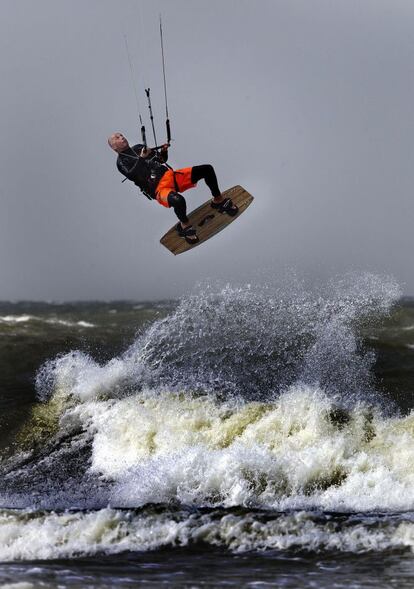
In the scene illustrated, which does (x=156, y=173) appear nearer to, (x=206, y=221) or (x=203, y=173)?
(x=203, y=173)

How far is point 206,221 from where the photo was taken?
46.3 ft

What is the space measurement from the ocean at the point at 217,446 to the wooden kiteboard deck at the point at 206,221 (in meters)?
3.11

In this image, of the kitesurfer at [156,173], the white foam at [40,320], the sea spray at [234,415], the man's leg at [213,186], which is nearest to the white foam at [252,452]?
the sea spray at [234,415]

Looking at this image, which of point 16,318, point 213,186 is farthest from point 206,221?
point 16,318

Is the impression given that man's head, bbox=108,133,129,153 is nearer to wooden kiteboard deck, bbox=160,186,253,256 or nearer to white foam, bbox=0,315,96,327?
wooden kiteboard deck, bbox=160,186,253,256

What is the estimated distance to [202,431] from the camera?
1460 centimetres

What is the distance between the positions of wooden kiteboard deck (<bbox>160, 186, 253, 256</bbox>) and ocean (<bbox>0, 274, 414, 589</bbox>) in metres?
3.11

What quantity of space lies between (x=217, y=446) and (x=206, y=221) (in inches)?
153

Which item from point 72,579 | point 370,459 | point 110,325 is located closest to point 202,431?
point 370,459

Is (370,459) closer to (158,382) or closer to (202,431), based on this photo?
(202,431)

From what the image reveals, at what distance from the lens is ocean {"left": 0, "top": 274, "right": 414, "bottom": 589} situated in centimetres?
948

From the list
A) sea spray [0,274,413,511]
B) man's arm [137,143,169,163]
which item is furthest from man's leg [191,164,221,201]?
sea spray [0,274,413,511]

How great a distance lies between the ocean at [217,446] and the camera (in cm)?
948

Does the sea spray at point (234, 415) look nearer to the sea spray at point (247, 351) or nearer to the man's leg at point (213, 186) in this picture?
the sea spray at point (247, 351)
